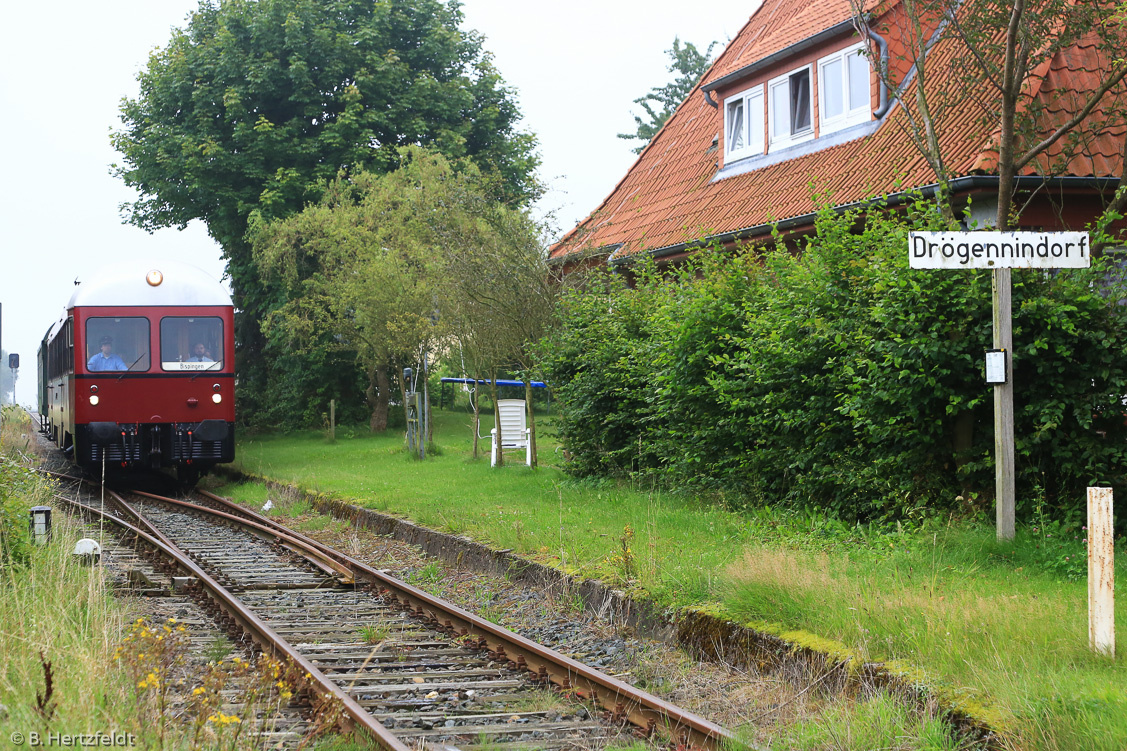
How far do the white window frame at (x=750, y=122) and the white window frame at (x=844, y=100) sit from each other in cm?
147

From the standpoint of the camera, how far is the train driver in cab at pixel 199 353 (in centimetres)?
1862

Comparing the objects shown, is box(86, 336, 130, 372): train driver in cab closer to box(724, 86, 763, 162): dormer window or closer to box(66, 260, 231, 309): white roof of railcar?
box(66, 260, 231, 309): white roof of railcar

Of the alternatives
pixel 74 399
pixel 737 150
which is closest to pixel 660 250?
pixel 737 150

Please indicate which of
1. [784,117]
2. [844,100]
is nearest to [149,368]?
[784,117]

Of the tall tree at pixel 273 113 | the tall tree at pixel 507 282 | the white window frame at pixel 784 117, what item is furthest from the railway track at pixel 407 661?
the tall tree at pixel 273 113

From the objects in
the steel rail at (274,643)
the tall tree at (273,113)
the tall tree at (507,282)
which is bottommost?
the steel rail at (274,643)

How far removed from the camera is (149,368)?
18297mm

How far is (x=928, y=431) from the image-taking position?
895 centimetres

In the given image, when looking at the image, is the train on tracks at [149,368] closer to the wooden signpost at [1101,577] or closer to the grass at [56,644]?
the grass at [56,644]

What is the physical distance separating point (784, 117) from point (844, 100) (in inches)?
57.7

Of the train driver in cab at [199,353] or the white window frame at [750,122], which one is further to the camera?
the white window frame at [750,122]

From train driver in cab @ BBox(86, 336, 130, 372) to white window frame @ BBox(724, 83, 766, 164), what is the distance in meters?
11.1

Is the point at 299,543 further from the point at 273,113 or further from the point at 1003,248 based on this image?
the point at 273,113

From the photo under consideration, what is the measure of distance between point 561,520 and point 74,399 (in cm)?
1049
